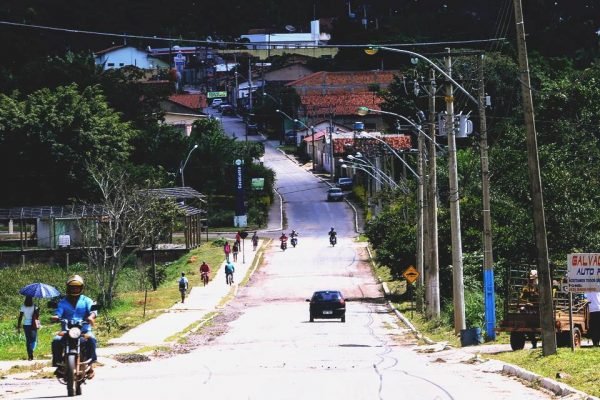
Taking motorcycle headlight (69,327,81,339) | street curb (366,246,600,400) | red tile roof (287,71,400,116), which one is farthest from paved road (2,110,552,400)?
red tile roof (287,71,400,116)

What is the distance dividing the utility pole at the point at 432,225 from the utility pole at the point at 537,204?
16513 mm

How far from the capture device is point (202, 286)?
7200cm

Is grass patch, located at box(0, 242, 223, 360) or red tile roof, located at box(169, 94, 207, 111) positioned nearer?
grass patch, located at box(0, 242, 223, 360)

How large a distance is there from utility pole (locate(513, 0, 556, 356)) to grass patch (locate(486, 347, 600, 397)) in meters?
0.60

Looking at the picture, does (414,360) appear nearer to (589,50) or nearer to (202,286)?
(202,286)

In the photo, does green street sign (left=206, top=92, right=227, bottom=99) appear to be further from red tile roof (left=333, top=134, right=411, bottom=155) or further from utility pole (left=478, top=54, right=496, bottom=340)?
utility pole (left=478, top=54, right=496, bottom=340)

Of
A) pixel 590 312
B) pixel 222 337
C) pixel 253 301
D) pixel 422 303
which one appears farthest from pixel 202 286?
pixel 590 312

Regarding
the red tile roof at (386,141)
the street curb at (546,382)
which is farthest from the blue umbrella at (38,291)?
the red tile roof at (386,141)

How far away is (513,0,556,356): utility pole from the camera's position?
25484mm

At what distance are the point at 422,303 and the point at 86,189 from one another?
157 ft

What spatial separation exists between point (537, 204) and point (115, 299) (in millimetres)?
40174

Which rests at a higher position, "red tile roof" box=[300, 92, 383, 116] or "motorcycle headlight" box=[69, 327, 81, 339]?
"red tile roof" box=[300, 92, 383, 116]

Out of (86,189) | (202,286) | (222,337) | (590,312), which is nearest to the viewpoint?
(590,312)

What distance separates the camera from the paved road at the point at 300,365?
21.2 metres
